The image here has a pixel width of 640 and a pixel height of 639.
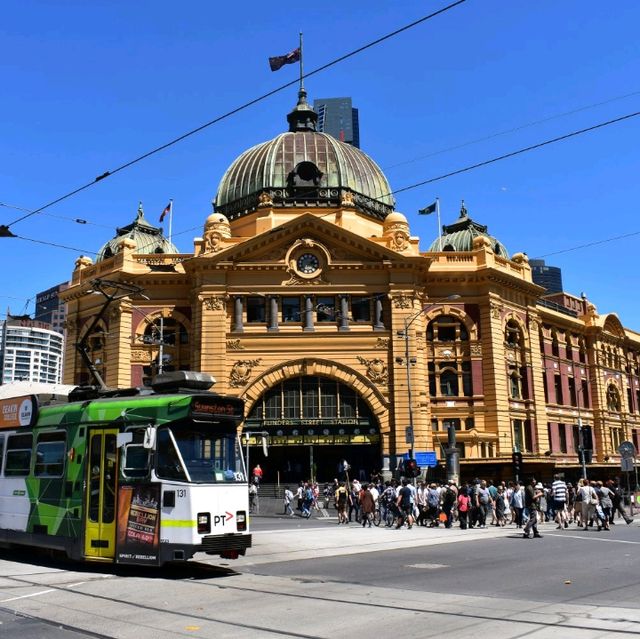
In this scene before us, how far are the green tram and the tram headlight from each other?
0.06ft

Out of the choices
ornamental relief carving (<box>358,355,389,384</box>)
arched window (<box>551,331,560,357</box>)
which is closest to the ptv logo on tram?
ornamental relief carving (<box>358,355,389,384</box>)

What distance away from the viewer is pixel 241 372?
4503 cm

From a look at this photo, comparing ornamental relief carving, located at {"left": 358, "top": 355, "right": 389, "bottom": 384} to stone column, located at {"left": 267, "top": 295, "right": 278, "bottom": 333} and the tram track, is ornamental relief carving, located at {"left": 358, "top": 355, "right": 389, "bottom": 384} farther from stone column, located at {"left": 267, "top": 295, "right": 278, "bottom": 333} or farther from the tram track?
the tram track

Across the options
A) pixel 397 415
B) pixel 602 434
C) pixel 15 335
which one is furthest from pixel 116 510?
pixel 15 335

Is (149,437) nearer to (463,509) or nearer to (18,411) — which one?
(18,411)

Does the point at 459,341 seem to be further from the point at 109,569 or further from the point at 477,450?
the point at 109,569

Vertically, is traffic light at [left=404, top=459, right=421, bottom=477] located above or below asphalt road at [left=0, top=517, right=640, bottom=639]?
above

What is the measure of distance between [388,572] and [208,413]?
5.04m

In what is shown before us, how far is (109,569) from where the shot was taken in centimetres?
1559

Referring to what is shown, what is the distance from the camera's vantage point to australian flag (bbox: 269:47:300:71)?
4172cm

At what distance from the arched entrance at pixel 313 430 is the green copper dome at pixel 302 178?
13.0m

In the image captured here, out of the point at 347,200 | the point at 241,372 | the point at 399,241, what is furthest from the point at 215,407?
the point at 347,200

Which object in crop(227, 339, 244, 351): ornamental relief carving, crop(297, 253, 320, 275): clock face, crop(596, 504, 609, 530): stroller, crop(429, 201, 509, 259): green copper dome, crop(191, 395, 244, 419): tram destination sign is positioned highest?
crop(429, 201, 509, 259): green copper dome

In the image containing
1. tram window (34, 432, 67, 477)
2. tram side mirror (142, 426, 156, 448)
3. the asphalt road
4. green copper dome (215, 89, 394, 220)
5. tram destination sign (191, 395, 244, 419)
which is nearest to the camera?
the asphalt road
